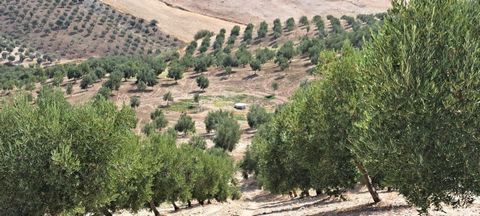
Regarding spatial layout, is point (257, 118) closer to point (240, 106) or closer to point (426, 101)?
point (240, 106)

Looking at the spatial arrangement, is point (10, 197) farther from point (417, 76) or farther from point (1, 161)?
point (417, 76)

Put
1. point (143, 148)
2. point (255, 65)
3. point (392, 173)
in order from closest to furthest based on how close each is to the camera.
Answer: point (392, 173) < point (143, 148) < point (255, 65)

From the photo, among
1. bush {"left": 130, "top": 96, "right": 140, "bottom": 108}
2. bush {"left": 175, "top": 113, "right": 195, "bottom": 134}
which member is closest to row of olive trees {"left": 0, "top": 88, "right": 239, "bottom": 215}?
bush {"left": 175, "top": 113, "right": 195, "bottom": 134}

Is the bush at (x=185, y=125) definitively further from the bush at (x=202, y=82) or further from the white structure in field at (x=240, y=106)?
Result: the bush at (x=202, y=82)

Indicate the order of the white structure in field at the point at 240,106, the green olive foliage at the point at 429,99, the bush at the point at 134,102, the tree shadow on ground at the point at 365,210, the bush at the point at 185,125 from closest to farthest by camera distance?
the green olive foliage at the point at 429,99, the tree shadow on ground at the point at 365,210, the bush at the point at 185,125, the bush at the point at 134,102, the white structure in field at the point at 240,106

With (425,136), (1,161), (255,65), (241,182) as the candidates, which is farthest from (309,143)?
(255,65)

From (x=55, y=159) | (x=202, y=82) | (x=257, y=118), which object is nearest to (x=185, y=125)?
(x=257, y=118)

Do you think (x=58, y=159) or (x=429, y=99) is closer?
(x=429, y=99)

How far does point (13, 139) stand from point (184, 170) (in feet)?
108

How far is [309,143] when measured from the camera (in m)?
38.1

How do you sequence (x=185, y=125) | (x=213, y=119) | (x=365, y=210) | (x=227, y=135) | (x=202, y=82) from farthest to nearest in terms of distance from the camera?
(x=202, y=82)
(x=213, y=119)
(x=185, y=125)
(x=227, y=135)
(x=365, y=210)

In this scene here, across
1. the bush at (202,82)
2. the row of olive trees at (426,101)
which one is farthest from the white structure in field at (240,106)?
the row of olive trees at (426,101)

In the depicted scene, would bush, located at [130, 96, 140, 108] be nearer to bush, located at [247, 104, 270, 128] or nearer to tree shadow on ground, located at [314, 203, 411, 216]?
bush, located at [247, 104, 270, 128]

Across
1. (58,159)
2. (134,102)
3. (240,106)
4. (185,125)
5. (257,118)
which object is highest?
(58,159)
